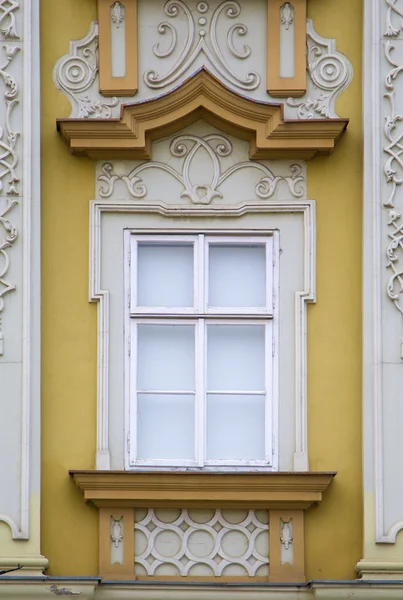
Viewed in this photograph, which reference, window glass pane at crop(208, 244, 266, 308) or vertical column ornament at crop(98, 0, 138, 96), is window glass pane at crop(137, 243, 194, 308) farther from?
vertical column ornament at crop(98, 0, 138, 96)

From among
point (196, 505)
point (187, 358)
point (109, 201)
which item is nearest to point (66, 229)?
point (109, 201)

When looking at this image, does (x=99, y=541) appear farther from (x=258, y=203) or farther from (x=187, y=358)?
(x=258, y=203)

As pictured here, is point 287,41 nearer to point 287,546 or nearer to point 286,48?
point 286,48

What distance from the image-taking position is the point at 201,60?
12.2 meters

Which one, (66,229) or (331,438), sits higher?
(66,229)

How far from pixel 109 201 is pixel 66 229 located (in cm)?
34

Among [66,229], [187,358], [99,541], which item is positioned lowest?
[99,541]

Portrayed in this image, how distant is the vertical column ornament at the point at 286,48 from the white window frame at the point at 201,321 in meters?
0.97

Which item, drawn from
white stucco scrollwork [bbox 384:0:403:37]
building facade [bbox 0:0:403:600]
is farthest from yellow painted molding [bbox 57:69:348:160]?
white stucco scrollwork [bbox 384:0:403:37]

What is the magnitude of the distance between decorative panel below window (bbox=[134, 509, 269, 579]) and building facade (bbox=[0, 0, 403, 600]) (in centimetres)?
1

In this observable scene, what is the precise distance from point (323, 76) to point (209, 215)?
120cm

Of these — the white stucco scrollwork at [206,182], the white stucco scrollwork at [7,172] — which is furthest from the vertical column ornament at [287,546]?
the white stucco scrollwork at [7,172]

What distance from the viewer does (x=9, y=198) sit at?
469 inches

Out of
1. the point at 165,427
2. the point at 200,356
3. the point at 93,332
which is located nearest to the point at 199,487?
the point at 165,427
